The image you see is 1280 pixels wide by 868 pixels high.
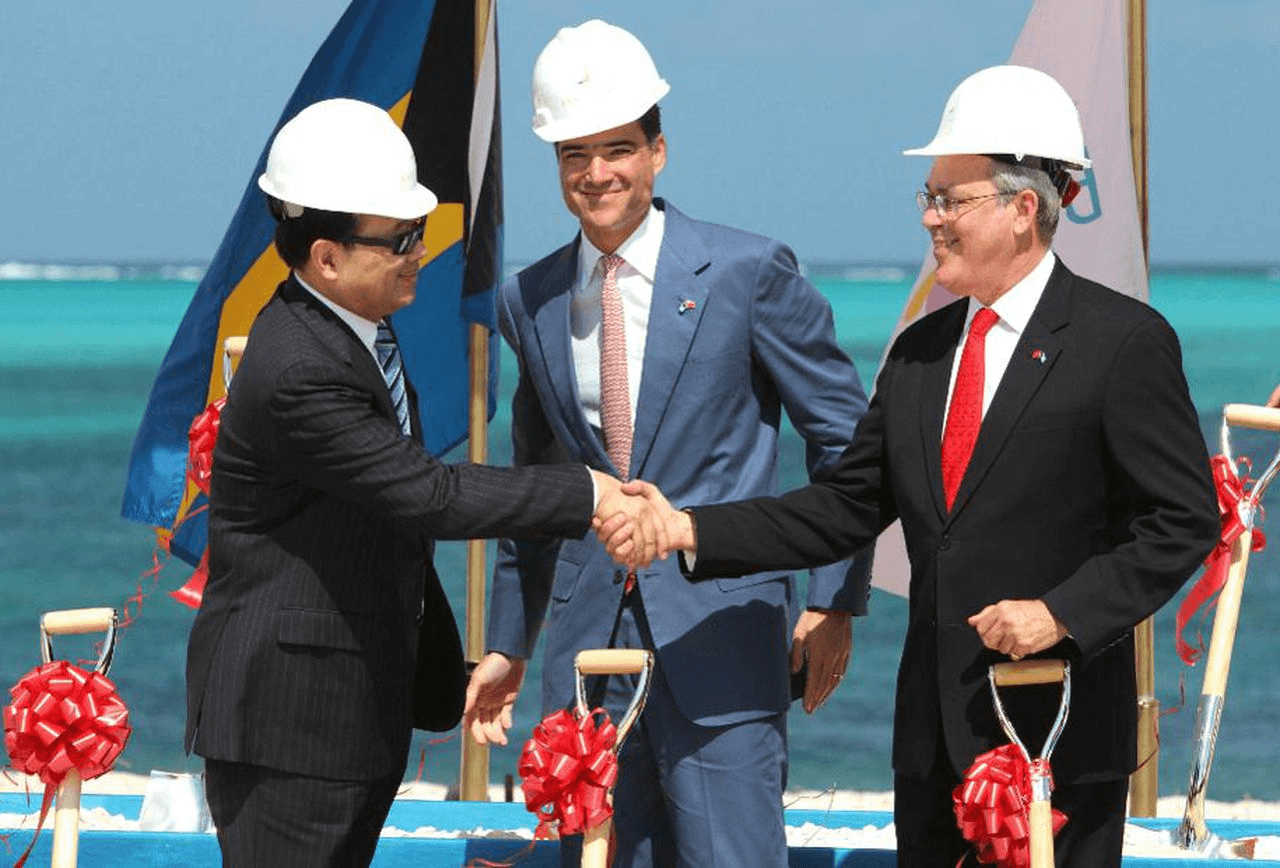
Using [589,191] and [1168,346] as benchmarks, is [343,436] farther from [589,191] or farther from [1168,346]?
[1168,346]

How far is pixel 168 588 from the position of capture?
736 inches

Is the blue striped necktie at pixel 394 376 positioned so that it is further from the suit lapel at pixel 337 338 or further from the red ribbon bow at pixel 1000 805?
the red ribbon bow at pixel 1000 805

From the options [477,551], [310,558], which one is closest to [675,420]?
[310,558]

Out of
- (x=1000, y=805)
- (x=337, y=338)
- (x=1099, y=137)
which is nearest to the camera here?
(x=1000, y=805)

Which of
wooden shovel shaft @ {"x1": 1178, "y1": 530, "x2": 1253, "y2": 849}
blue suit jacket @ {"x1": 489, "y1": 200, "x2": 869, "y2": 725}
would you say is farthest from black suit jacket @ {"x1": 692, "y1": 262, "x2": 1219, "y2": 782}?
wooden shovel shaft @ {"x1": 1178, "y1": 530, "x2": 1253, "y2": 849}

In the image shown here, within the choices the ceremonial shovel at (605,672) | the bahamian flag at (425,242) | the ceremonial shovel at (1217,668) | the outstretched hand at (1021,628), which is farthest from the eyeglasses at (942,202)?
the bahamian flag at (425,242)

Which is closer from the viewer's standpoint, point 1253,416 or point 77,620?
point 77,620

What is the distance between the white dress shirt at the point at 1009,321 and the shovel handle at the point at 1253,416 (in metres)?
0.77

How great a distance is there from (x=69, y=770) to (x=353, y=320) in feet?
2.96

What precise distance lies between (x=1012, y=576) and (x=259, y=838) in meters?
1.23

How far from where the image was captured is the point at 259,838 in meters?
3.88

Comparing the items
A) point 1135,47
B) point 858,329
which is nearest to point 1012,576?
point 1135,47

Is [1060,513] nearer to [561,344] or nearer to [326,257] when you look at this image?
[561,344]

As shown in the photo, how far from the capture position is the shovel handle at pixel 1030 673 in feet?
12.4
